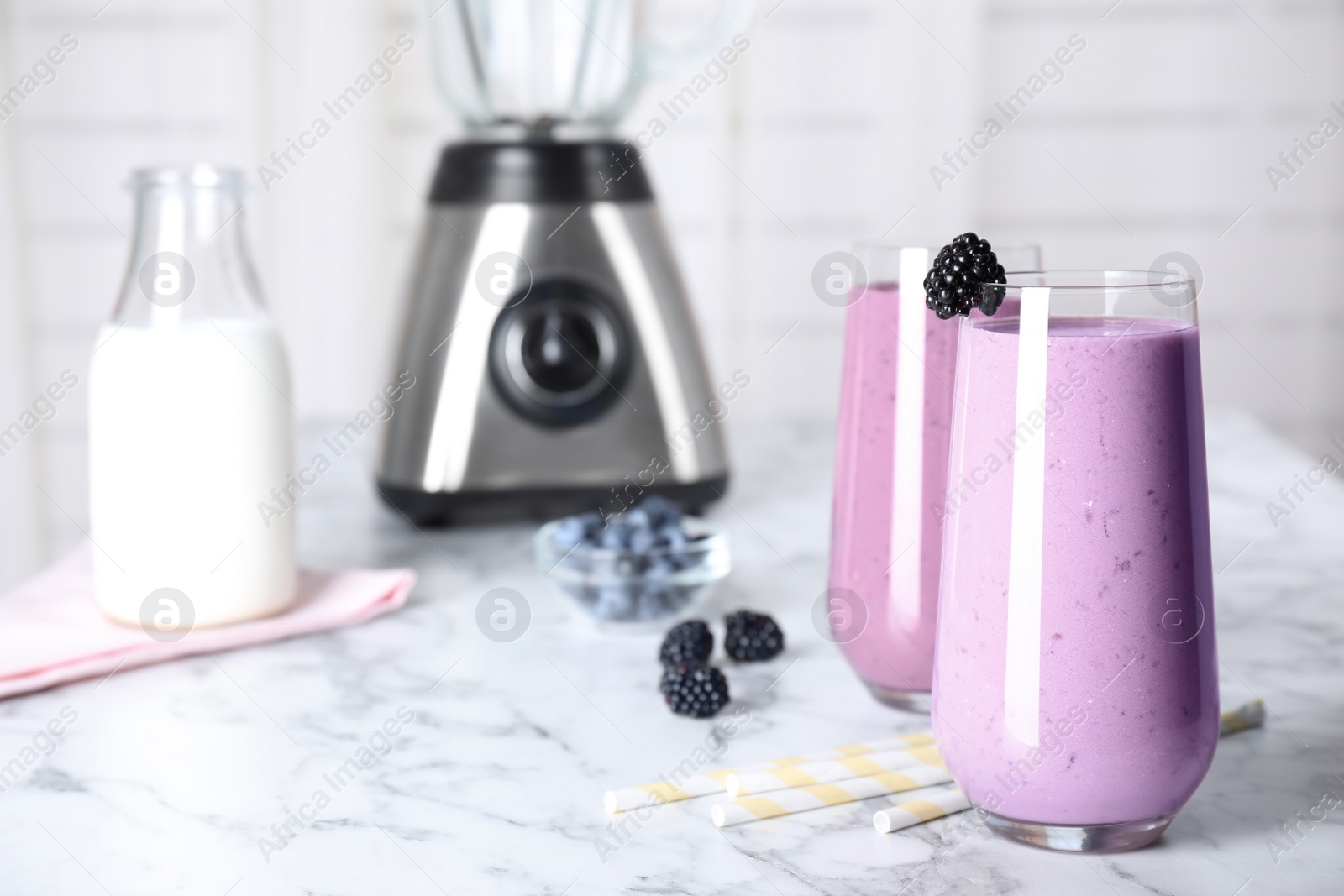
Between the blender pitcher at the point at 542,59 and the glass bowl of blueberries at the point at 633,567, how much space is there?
1.51ft

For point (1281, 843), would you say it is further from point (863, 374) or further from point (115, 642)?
point (115, 642)

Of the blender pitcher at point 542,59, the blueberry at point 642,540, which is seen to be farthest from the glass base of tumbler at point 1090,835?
the blender pitcher at point 542,59

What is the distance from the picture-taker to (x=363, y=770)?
655mm

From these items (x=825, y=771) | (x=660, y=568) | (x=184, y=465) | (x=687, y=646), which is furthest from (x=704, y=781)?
(x=184, y=465)

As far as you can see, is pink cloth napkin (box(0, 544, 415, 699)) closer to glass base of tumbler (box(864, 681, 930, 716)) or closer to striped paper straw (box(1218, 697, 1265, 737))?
glass base of tumbler (box(864, 681, 930, 716))

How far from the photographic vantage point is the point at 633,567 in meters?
0.87

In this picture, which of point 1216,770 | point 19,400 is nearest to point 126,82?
point 19,400

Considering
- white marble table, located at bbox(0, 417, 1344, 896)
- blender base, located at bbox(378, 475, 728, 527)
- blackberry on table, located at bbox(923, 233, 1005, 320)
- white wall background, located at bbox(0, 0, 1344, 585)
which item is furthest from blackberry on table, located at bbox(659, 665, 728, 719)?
white wall background, located at bbox(0, 0, 1344, 585)

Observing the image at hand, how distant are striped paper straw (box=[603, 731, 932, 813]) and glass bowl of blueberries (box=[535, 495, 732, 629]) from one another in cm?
23

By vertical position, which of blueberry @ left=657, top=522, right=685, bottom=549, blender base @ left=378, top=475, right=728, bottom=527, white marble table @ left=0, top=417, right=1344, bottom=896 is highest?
blueberry @ left=657, top=522, right=685, bottom=549

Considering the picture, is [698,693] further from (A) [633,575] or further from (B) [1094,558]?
(B) [1094,558]

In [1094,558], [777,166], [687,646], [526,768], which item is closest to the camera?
[1094,558]

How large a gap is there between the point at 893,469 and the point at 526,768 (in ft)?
0.83

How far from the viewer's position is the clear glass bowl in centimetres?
86
